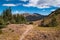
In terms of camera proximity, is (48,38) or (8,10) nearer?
(48,38)

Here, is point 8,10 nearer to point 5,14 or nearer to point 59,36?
point 5,14

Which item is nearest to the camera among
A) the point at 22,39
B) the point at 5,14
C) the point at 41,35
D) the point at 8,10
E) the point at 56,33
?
the point at 22,39

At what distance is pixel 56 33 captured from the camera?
54281 mm

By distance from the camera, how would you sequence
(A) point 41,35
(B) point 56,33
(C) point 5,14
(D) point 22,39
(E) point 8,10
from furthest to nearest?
(E) point 8,10 → (C) point 5,14 → (B) point 56,33 → (A) point 41,35 → (D) point 22,39

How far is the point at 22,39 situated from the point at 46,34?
9.66 m

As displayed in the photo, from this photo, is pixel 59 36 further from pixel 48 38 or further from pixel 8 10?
pixel 8 10

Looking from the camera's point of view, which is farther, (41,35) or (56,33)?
(56,33)

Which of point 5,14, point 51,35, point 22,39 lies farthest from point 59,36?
point 5,14

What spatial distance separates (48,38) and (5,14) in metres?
71.6

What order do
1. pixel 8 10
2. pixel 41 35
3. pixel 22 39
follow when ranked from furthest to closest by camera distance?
pixel 8 10
pixel 41 35
pixel 22 39

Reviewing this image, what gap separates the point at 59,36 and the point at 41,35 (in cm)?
629

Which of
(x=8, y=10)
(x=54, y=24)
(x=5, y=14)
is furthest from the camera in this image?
(x=8, y=10)

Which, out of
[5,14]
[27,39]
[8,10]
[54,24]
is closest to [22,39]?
[27,39]

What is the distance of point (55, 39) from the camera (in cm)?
4869
